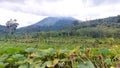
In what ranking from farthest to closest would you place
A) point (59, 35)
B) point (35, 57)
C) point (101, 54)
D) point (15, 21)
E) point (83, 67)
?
point (15, 21) < point (59, 35) < point (101, 54) < point (35, 57) < point (83, 67)

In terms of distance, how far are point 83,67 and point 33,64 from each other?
0.43 m

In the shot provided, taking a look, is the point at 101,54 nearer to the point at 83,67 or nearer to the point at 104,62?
the point at 104,62

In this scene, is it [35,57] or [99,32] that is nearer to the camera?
[35,57]

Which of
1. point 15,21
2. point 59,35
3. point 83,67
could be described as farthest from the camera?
point 15,21

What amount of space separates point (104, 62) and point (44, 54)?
0.55m

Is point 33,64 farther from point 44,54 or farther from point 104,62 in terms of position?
point 104,62

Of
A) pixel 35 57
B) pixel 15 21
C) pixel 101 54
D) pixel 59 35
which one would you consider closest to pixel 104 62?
pixel 101 54

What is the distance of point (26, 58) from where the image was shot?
2377 millimetres

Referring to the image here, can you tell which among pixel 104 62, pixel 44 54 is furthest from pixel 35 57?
pixel 104 62

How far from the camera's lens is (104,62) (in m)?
2.40

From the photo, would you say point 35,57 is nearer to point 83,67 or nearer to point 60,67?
point 60,67

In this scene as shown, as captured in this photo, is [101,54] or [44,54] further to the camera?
[101,54]

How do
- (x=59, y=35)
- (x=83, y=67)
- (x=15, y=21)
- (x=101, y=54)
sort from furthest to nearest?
(x=15, y=21) → (x=59, y=35) → (x=101, y=54) → (x=83, y=67)

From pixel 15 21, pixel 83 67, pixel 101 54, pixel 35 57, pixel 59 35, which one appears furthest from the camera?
pixel 15 21
